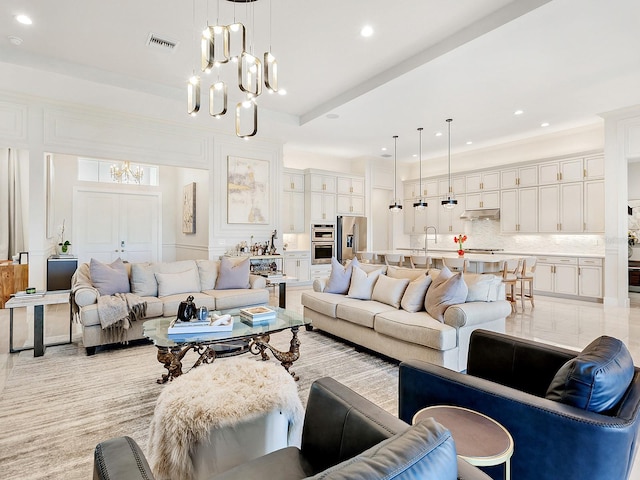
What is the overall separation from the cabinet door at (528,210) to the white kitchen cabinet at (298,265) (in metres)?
4.86

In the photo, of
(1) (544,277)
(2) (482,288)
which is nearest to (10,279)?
(2) (482,288)

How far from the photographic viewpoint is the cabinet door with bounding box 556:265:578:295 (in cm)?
670

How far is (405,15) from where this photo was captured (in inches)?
140

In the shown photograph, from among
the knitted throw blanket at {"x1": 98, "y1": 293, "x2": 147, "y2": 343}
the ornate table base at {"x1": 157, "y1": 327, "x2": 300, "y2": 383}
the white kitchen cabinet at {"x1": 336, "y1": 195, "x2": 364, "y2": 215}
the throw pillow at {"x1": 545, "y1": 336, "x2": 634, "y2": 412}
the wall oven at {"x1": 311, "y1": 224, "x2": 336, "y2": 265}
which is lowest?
the ornate table base at {"x1": 157, "y1": 327, "x2": 300, "y2": 383}

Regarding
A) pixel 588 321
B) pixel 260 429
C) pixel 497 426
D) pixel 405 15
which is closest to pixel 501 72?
pixel 405 15

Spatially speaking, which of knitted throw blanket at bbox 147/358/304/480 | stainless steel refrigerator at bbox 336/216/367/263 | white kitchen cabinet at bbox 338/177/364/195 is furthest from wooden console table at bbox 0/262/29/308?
white kitchen cabinet at bbox 338/177/364/195

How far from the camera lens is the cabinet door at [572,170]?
6820mm

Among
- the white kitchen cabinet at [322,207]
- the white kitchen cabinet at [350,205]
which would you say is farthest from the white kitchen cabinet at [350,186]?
the white kitchen cabinet at [322,207]

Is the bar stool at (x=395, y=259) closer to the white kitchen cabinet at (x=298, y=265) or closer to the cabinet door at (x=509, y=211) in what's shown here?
→ the white kitchen cabinet at (x=298, y=265)

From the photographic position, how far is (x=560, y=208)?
23.4 ft

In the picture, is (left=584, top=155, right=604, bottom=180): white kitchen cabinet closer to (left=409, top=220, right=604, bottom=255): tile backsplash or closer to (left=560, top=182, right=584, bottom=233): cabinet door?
(left=560, top=182, right=584, bottom=233): cabinet door

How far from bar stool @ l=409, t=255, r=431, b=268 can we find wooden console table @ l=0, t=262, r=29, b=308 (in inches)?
266

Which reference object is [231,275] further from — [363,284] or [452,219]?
[452,219]

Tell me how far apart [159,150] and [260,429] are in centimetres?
585
